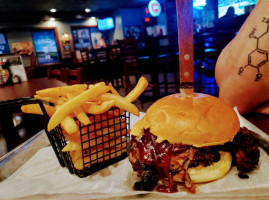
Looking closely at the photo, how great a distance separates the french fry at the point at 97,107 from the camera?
924 mm

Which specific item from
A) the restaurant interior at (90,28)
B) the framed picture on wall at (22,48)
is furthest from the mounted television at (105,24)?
the framed picture on wall at (22,48)

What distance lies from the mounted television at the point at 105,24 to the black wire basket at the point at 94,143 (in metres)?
15.6

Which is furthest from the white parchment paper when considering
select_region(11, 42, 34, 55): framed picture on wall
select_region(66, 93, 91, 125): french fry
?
select_region(11, 42, 34, 55): framed picture on wall

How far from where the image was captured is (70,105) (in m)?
0.89

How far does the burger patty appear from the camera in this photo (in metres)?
0.88

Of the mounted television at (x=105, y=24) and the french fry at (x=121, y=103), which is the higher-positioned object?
the mounted television at (x=105, y=24)

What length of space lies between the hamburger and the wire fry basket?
189 mm

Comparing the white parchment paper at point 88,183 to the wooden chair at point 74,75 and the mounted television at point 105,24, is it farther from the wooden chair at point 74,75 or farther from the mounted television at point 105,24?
the mounted television at point 105,24

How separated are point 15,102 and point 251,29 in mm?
1409

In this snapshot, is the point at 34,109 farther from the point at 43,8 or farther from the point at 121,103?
the point at 43,8

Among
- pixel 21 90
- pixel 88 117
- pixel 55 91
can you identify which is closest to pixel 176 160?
pixel 88 117

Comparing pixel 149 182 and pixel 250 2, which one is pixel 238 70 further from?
pixel 250 2

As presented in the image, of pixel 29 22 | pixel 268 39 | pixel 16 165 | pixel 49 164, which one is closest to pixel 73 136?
pixel 49 164

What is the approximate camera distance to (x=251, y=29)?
1.30 meters
